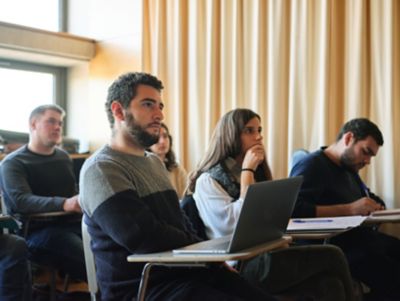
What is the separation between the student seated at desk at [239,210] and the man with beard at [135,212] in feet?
0.94

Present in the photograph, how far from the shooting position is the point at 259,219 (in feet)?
5.60

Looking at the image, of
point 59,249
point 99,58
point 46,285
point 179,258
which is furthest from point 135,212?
point 99,58

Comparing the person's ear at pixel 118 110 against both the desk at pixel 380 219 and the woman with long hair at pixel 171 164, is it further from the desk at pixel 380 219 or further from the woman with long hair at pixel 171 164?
the woman with long hair at pixel 171 164

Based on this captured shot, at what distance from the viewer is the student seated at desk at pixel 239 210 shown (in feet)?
6.82

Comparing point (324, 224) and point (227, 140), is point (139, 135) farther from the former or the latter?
point (324, 224)

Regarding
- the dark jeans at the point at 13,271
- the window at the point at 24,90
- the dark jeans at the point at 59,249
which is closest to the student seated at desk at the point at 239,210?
the dark jeans at the point at 59,249

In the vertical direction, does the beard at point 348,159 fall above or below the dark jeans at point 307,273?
above

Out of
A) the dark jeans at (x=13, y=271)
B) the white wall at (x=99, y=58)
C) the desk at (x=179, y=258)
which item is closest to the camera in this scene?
the desk at (x=179, y=258)

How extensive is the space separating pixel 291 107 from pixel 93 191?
6.83 ft

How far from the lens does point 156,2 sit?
4344mm

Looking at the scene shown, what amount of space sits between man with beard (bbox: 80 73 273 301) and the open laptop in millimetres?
134

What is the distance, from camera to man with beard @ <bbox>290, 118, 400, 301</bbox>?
250 cm

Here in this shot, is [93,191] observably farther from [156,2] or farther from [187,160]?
[156,2]

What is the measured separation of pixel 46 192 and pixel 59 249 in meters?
0.55
